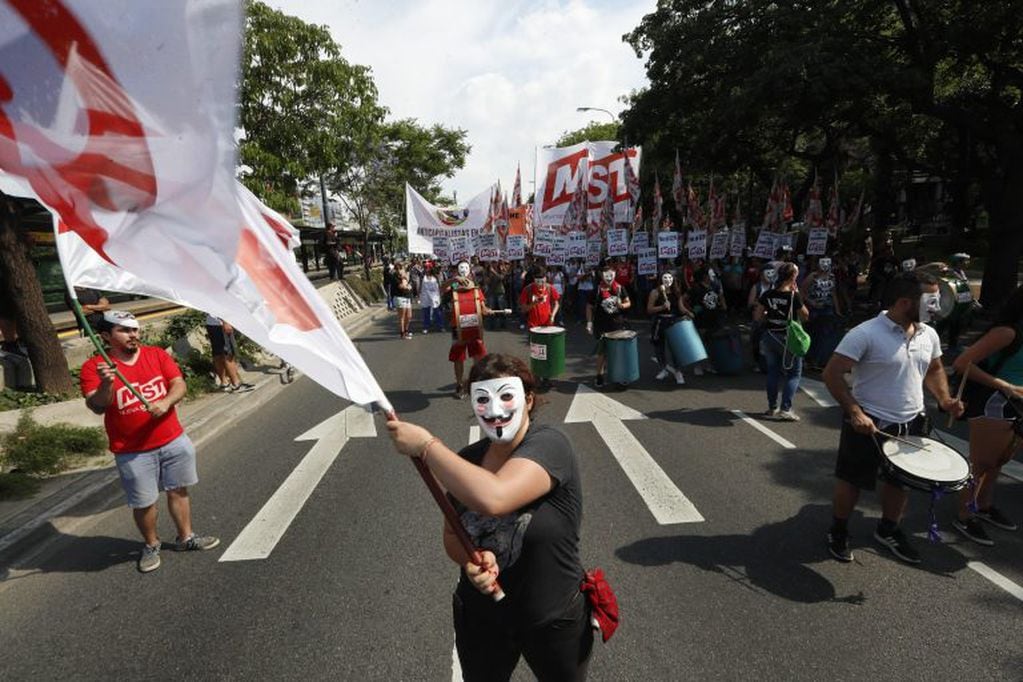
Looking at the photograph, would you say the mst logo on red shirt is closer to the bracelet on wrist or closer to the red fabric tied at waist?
the bracelet on wrist

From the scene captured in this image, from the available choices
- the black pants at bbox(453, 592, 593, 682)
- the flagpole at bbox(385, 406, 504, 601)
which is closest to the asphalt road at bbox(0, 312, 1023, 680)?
the black pants at bbox(453, 592, 593, 682)

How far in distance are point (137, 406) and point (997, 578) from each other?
18.5ft

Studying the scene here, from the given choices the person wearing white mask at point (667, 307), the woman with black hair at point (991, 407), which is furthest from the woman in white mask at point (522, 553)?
the person wearing white mask at point (667, 307)

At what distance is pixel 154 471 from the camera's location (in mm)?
4105

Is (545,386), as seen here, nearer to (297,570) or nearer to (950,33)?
(297,570)

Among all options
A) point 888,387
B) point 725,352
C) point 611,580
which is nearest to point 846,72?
point 725,352

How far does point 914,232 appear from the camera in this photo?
4128 cm

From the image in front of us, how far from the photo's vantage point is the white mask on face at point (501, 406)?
207 cm

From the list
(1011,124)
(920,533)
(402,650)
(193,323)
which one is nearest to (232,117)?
(402,650)

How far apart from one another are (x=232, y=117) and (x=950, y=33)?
1580cm

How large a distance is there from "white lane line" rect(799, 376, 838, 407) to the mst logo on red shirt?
23.6ft

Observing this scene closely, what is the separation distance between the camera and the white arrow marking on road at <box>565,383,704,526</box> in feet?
15.7

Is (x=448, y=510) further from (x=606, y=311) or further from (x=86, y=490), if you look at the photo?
(x=606, y=311)

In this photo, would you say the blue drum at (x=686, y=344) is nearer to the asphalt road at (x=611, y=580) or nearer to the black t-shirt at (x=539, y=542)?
the asphalt road at (x=611, y=580)
